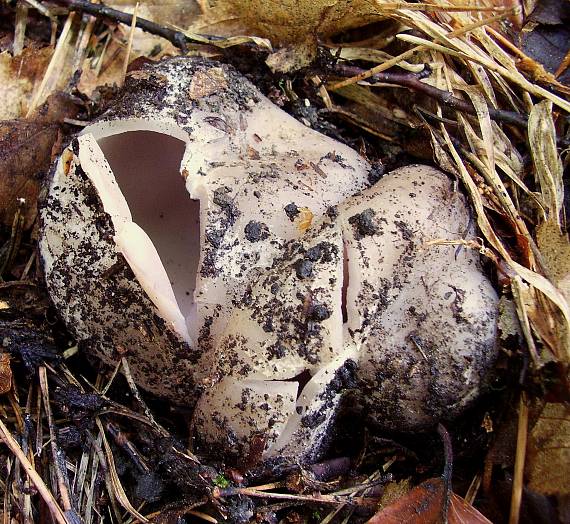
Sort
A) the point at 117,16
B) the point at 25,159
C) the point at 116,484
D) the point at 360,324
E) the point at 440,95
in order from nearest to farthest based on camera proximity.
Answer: the point at 360,324, the point at 116,484, the point at 440,95, the point at 25,159, the point at 117,16

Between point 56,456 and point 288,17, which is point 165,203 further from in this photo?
point 56,456

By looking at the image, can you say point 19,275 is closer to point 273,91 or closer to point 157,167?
point 157,167

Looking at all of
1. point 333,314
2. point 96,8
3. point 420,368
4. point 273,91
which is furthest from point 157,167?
point 420,368

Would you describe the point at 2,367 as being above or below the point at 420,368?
below

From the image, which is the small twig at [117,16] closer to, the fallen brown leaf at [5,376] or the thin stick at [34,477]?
the fallen brown leaf at [5,376]

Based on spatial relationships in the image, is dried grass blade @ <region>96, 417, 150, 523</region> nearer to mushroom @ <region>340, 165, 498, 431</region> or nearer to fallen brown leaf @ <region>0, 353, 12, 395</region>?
fallen brown leaf @ <region>0, 353, 12, 395</region>

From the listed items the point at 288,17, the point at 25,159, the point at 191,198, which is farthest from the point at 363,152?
the point at 25,159
